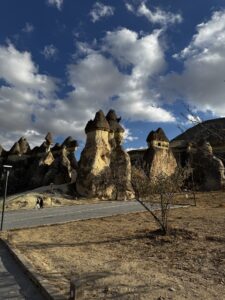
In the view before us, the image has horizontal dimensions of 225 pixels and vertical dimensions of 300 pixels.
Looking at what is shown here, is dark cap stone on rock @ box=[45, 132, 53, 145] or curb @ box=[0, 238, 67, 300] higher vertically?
dark cap stone on rock @ box=[45, 132, 53, 145]

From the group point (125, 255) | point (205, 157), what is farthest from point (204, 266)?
point (205, 157)

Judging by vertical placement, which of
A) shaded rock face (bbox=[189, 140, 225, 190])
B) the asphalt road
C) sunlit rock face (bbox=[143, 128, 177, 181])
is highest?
sunlit rock face (bbox=[143, 128, 177, 181])

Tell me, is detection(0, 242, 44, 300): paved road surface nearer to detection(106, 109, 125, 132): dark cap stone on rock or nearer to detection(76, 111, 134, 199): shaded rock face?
detection(76, 111, 134, 199): shaded rock face

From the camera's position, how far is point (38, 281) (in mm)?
6434

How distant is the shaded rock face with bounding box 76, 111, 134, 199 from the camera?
1260 inches

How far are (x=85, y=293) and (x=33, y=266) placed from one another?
2.19m

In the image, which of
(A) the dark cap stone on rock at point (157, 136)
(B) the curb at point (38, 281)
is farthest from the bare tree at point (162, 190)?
(A) the dark cap stone on rock at point (157, 136)

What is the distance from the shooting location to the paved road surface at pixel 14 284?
19.4 feet

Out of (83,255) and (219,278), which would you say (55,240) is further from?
(219,278)

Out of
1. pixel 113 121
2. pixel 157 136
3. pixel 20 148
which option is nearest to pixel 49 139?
pixel 20 148

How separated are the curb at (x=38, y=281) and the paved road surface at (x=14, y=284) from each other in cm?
7

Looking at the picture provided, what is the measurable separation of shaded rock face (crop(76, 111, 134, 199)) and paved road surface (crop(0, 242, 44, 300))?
887 inches

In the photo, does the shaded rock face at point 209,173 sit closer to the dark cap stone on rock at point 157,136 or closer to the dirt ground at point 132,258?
the dark cap stone on rock at point 157,136

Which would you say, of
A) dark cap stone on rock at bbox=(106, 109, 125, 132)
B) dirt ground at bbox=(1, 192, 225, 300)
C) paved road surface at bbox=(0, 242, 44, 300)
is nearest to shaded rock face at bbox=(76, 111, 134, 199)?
dark cap stone on rock at bbox=(106, 109, 125, 132)
